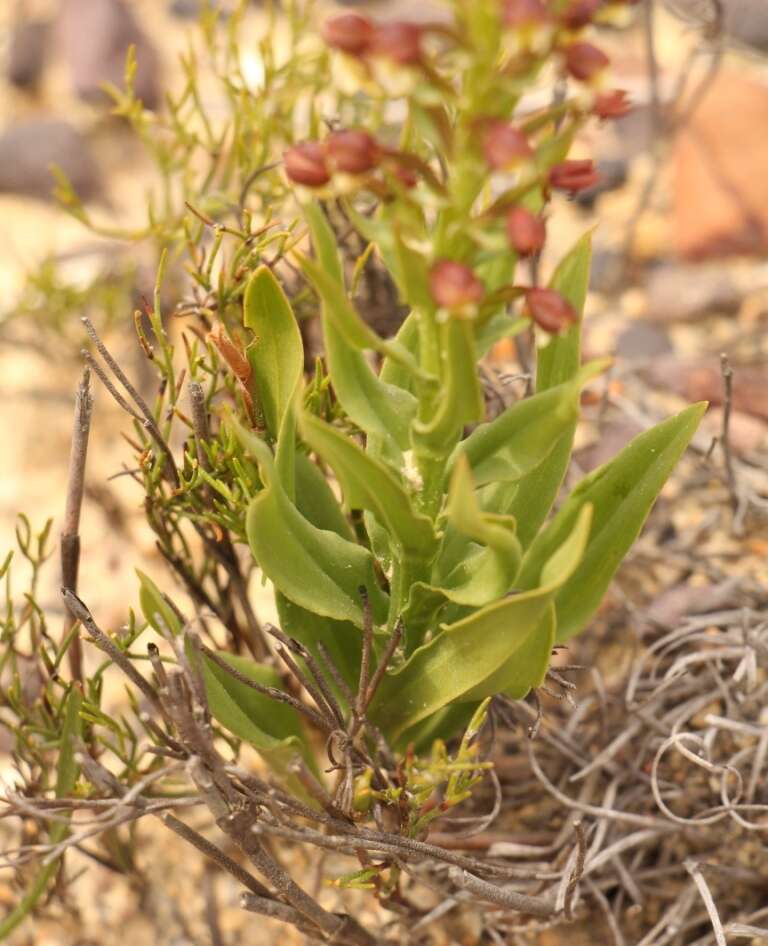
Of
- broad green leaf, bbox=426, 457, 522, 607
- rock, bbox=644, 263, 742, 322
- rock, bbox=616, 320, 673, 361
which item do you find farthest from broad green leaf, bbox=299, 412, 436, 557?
rock, bbox=644, 263, 742, 322

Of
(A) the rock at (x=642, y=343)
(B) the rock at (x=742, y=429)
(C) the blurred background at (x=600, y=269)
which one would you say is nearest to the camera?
(C) the blurred background at (x=600, y=269)

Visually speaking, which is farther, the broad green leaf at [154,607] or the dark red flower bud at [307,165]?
the broad green leaf at [154,607]

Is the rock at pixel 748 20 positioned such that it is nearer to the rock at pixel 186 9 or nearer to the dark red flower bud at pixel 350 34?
the rock at pixel 186 9

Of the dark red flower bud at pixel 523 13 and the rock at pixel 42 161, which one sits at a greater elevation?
the dark red flower bud at pixel 523 13

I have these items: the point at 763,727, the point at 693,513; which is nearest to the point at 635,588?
the point at 693,513

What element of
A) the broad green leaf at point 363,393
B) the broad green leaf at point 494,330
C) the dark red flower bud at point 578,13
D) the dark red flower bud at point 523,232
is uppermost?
the dark red flower bud at point 578,13

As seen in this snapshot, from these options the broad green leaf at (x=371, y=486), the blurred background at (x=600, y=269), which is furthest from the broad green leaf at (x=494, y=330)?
the blurred background at (x=600, y=269)

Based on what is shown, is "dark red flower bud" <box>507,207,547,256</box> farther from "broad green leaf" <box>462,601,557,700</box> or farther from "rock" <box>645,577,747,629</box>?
"rock" <box>645,577,747,629</box>

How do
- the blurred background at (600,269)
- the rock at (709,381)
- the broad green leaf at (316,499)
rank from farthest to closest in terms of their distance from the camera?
the rock at (709,381) < the blurred background at (600,269) < the broad green leaf at (316,499)
